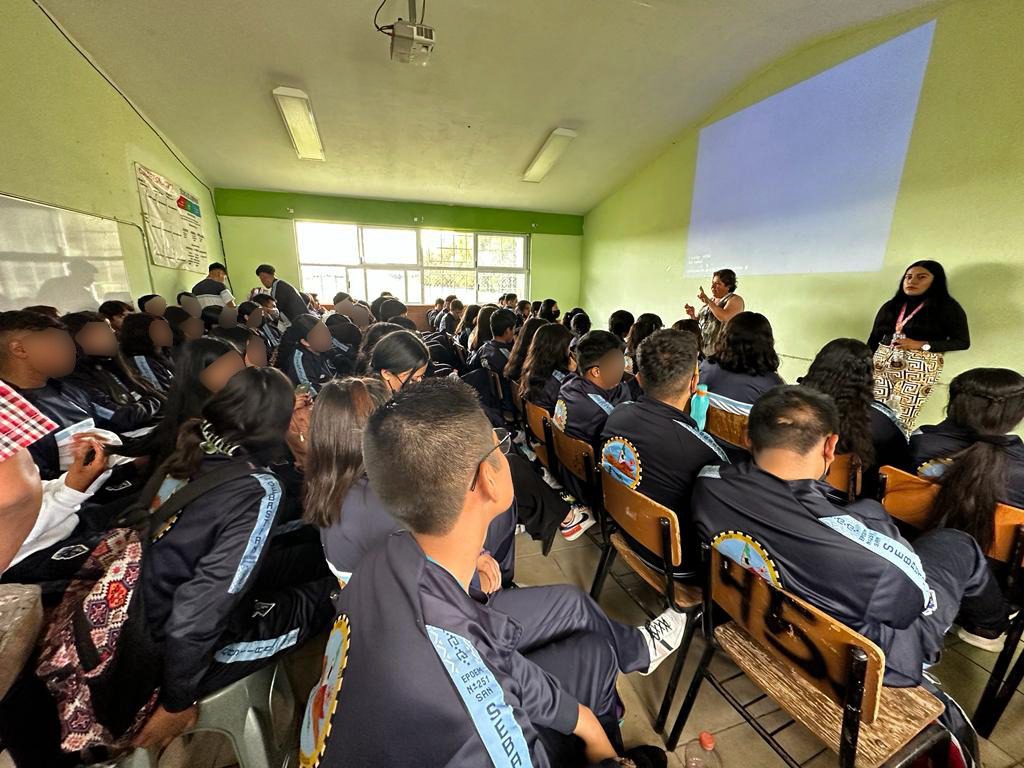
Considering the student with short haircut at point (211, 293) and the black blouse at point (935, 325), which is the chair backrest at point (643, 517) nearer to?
the black blouse at point (935, 325)

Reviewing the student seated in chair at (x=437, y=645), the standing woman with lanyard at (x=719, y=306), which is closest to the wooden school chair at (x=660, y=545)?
the student seated in chair at (x=437, y=645)

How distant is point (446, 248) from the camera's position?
29.4 feet

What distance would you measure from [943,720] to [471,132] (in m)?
6.60

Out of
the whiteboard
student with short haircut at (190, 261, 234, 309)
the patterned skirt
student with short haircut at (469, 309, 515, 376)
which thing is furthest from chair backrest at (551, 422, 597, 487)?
student with short haircut at (190, 261, 234, 309)

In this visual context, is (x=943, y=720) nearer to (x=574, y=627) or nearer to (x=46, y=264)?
(x=574, y=627)

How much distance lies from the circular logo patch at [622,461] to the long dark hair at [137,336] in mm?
3026

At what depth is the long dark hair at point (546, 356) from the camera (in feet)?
8.37

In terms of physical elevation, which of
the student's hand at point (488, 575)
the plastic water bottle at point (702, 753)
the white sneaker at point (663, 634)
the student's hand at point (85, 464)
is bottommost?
the plastic water bottle at point (702, 753)

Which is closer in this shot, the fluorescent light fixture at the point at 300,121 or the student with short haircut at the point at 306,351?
the student with short haircut at the point at 306,351

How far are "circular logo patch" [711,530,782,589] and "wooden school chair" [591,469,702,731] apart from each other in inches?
5.9

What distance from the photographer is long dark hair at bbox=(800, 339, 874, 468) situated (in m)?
1.71

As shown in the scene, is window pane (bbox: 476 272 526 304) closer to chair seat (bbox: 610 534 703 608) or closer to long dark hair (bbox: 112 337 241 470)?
long dark hair (bbox: 112 337 241 470)

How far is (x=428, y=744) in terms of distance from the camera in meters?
0.52

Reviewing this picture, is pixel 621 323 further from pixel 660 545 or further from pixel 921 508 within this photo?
pixel 660 545
